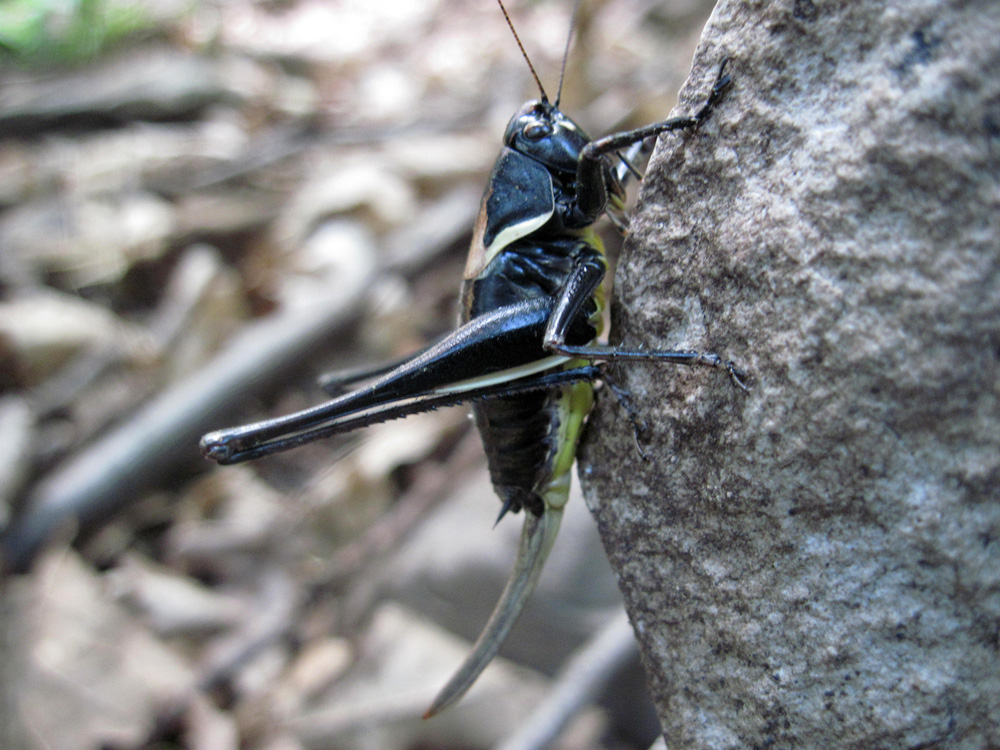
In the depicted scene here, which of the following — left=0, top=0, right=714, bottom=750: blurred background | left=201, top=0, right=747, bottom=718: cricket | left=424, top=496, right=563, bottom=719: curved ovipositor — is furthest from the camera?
left=0, top=0, right=714, bottom=750: blurred background

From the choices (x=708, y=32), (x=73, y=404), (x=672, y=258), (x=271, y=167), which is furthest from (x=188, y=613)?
(x=271, y=167)

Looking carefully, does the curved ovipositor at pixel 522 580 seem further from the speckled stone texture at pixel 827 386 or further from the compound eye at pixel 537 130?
the compound eye at pixel 537 130

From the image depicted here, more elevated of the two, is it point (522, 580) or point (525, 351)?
point (525, 351)

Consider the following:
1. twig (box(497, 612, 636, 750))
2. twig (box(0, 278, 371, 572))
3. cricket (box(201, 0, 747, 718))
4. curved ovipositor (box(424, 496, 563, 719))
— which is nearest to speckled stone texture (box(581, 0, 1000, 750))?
cricket (box(201, 0, 747, 718))

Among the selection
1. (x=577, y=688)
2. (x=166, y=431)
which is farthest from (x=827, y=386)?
(x=166, y=431)

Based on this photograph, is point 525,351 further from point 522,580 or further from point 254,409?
point 254,409

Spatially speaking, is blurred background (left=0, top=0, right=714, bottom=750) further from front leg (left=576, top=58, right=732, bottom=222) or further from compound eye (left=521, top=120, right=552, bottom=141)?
compound eye (left=521, top=120, right=552, bottom=141)

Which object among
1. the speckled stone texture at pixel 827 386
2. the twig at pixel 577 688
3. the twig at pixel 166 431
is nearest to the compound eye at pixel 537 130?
the speckled stone texture at pixel 827 386
